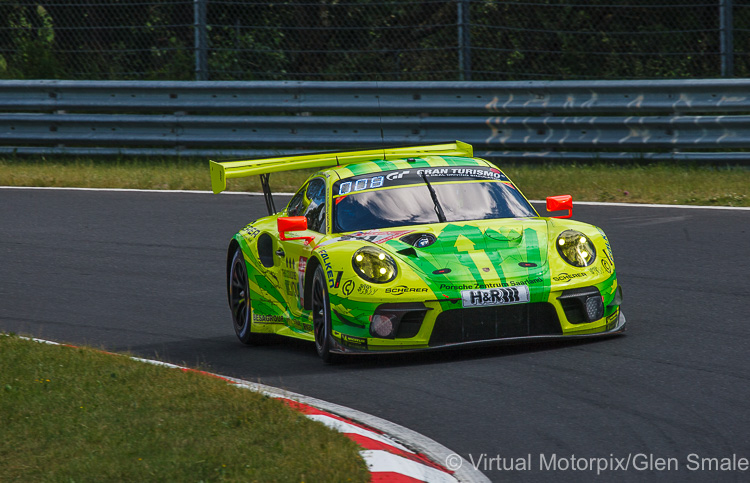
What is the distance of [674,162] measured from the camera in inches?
535

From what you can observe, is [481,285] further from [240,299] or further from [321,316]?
[240,299]

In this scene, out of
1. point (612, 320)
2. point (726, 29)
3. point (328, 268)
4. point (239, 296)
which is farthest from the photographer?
point (726, 29)

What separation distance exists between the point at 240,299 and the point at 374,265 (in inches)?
74.8

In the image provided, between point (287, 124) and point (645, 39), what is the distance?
5.75m

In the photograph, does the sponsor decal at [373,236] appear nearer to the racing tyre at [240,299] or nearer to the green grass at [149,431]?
the racing tyre at [240,299]

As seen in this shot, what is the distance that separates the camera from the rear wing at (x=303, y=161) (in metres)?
8.27

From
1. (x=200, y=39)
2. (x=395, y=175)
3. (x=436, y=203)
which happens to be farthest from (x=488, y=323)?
(x=200, y=39)

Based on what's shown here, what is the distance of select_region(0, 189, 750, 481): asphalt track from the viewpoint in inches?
199

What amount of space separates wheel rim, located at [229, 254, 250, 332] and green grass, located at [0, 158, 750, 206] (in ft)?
17.1

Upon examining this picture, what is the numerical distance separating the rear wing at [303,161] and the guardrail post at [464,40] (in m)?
6.69

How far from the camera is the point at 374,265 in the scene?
683 cm

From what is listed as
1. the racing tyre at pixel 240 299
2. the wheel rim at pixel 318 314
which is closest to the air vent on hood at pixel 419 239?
the wheel rim at pixel 318 314

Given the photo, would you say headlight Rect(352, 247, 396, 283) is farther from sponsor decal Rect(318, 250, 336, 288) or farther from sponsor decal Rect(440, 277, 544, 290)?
sponsor decal Rect(440, 277, 544, 290)

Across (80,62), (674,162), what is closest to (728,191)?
(674,162)
